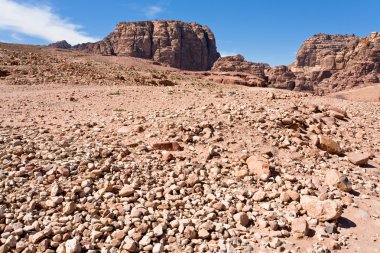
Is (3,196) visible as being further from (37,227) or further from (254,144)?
(254,144)

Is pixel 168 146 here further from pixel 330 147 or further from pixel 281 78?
pixel 281 78

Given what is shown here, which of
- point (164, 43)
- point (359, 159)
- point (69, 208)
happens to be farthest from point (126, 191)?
point (164, 43)

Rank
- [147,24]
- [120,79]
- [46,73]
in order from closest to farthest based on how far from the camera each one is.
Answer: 1. [46,73]
2. [120,79]
3. [147,24]

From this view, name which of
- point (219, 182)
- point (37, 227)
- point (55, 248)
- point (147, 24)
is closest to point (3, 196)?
point (37, 227)

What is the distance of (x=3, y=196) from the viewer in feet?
17.8

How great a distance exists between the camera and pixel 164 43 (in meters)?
129

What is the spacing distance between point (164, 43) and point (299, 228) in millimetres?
130537

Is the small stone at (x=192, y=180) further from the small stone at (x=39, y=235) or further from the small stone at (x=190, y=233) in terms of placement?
the small stone at (x=39, y=235)

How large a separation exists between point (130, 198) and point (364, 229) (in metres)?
4.36

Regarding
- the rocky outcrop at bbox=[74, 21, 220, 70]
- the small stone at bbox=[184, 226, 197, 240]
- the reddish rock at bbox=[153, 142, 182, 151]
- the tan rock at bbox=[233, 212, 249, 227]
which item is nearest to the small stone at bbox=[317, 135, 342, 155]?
the reddish rock at bbox=[153, 142, 182, 151]

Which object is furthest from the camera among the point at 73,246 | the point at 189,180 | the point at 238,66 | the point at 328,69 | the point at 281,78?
the point at 328,69

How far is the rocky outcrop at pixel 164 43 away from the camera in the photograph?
129m

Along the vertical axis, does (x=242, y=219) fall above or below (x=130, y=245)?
above

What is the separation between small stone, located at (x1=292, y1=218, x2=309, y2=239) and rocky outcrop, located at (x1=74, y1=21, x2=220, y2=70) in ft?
407
